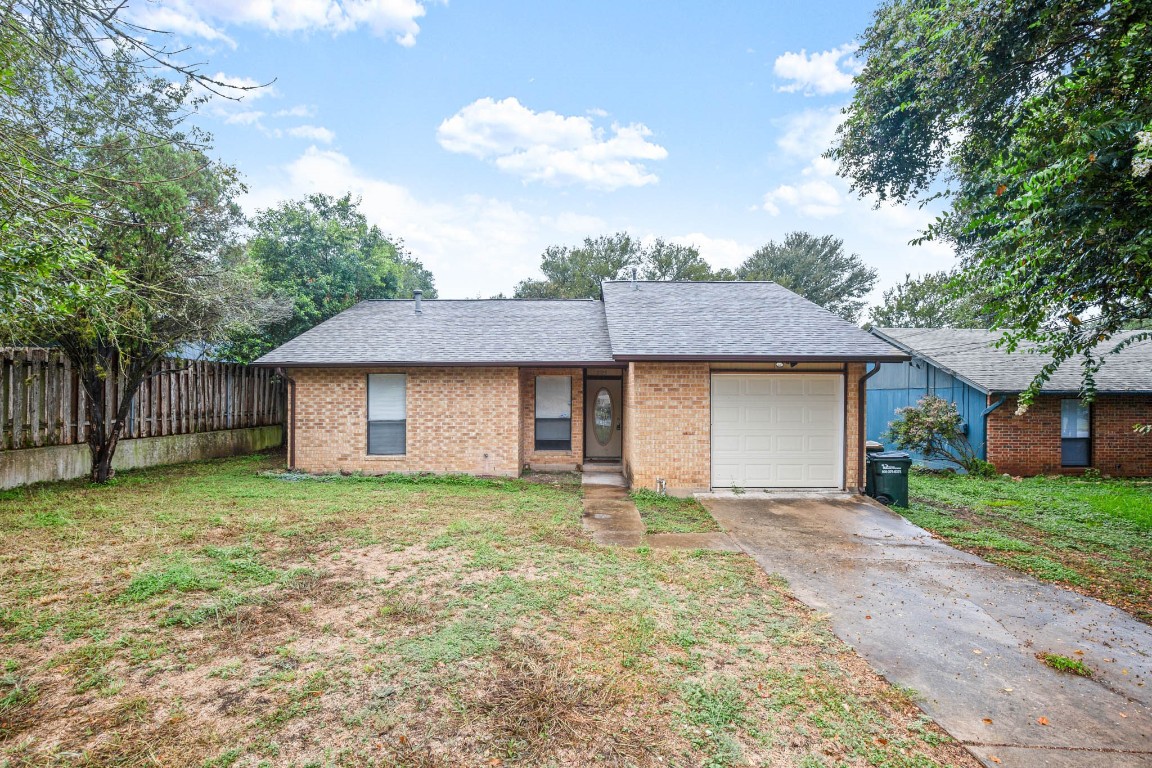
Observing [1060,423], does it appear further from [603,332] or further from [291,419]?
[291,419]

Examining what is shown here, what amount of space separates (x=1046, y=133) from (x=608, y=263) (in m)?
31.7

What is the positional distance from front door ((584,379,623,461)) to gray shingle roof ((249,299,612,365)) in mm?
1269

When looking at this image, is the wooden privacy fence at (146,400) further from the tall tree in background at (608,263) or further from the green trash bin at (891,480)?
the tall tree in background at (608,263)

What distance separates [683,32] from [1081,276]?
953 centimetres

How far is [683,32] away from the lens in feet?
36.2

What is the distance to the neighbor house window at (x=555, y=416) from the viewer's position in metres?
11.5

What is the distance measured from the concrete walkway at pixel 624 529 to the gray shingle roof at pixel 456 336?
2.88m

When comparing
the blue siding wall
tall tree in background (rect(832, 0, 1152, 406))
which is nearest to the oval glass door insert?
the blue siding wall

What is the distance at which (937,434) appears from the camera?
12734 millimetres

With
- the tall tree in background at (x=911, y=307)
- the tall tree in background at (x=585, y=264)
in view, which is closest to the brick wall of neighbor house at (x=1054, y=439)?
the tall tree in background at (x=911, y=307)

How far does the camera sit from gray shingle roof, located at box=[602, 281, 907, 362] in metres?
8.64

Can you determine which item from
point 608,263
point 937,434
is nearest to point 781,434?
point 937,434

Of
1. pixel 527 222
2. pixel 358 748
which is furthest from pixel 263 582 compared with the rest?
pixel 527 222

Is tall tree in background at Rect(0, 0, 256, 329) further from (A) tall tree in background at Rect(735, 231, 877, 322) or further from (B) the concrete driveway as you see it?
(A) tall tree in background at Rect(735, 231, 877, 322)
